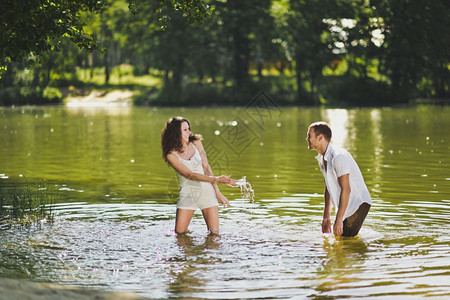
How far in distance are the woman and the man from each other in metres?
1.29

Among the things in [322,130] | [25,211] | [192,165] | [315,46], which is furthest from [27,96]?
[322,130]

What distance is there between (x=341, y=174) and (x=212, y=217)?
2031 mm

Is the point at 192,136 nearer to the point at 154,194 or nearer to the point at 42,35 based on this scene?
the point at 42,35

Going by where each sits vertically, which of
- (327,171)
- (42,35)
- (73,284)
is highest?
(42,35)

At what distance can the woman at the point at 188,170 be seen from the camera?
10.8 metres

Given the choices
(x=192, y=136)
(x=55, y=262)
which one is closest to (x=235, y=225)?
(x=192, y=136)

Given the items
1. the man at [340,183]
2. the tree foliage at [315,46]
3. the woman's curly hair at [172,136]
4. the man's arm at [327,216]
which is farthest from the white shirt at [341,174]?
the tree foliage at [315,46]

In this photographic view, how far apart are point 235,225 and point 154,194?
4.13 metres

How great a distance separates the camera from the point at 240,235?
11.4 m

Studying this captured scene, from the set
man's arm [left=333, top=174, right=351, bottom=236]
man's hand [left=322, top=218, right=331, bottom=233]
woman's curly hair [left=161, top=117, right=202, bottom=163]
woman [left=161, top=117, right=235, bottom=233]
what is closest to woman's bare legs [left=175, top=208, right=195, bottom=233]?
woman [left=161, top=117, right=235, bottom=233]

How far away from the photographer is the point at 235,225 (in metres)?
12.2

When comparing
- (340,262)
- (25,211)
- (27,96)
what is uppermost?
(27,96)

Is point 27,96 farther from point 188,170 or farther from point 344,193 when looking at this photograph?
point 344,193

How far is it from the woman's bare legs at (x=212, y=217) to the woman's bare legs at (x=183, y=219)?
19cm
